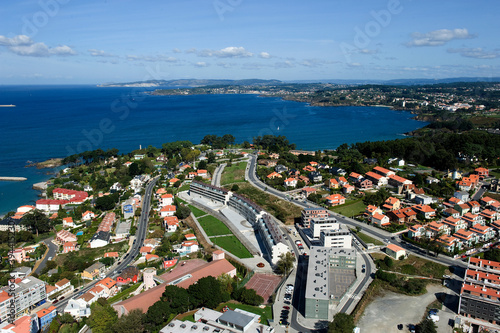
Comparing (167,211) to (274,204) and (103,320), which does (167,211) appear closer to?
(274,204)

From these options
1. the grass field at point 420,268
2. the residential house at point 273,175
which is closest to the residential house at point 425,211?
the grass field at point 420,268

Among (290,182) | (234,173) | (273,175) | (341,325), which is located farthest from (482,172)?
(341,325)

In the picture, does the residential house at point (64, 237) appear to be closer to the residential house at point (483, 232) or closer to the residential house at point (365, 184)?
the residential house at point (365, 184)

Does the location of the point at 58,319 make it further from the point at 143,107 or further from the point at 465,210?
the point at 143,107

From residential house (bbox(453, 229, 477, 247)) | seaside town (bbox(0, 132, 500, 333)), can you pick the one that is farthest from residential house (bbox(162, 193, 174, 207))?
residential house (bbox(453, 229, 477, 247))

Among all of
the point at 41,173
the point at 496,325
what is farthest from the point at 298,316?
the point at 41,173
